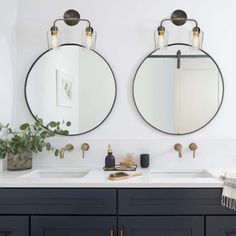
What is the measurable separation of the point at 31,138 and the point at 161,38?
1282 mm

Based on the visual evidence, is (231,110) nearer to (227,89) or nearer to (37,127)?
(227,89)

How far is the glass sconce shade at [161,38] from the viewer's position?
1.98 meters

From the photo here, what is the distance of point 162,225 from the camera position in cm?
150

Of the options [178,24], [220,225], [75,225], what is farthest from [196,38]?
[75,225]

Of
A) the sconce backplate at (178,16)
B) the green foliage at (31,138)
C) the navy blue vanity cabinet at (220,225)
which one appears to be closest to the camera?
the navy blue vanity cabinet at (220,225)

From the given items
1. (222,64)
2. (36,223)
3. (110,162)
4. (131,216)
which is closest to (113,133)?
(110,162)

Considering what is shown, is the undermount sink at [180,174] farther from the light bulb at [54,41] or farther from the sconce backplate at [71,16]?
the sconce backplate at [71,16]

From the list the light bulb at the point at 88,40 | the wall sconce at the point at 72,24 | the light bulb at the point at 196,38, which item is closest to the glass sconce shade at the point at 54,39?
the wall sconce at the point at 72,24

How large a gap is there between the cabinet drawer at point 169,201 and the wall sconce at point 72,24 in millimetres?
1210

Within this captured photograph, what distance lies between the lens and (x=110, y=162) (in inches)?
76.6

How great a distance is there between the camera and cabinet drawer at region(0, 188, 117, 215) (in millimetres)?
1511

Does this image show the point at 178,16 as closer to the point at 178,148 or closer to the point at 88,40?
the point at 88,40

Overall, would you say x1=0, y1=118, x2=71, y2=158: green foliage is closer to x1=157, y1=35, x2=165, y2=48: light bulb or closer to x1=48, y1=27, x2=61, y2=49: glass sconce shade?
x1=48, y1=27, x2=61, y2=49: glass sconce shade

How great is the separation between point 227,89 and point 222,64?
214mm
